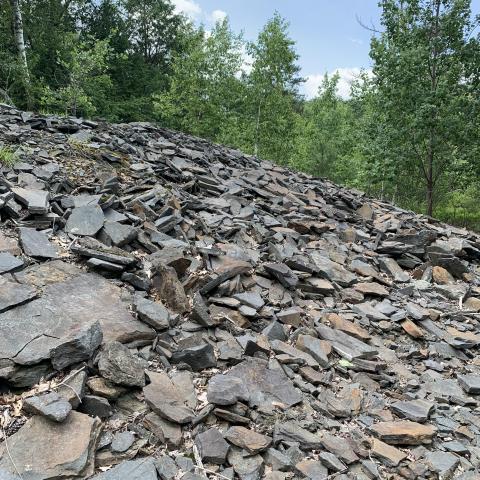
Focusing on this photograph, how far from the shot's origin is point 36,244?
4.67 metres

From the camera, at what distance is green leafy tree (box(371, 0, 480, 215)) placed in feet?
48.3

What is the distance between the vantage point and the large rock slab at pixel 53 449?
250 cm

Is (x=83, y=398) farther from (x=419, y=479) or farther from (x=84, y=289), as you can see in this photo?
(x=419, y=479)

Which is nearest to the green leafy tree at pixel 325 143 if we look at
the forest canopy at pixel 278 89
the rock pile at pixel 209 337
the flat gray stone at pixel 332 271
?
the forest canopy at pixel 278 89

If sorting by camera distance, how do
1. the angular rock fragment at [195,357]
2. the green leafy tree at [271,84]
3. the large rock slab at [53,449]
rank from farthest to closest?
the green leafy tree at [271,84]
the angular rock fragment at [195,357]
the large rock slab at [53,449]

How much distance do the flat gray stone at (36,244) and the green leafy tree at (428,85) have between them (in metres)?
13.8

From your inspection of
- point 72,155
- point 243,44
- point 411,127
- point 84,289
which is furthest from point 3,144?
point 243,44

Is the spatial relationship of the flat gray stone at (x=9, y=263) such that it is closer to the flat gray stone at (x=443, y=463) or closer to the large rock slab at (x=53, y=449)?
the large rock slab at (x=53, y=449)

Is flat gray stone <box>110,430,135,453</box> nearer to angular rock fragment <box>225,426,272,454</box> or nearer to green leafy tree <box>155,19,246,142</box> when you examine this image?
angular rock fragment <box>225,426,272,454</box>

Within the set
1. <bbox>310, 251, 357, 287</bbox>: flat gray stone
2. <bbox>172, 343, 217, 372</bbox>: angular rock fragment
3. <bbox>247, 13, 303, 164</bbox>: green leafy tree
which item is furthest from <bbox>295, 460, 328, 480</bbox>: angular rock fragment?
<bbox>247, 13, 303, 164</bbox>: green leafy tree

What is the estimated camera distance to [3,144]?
7.58 m

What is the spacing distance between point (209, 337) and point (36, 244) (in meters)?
2.25

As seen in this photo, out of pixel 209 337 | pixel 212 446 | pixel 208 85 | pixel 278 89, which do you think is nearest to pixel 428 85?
pixel 278 89

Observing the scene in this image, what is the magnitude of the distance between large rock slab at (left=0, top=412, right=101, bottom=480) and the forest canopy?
49.4 feet
